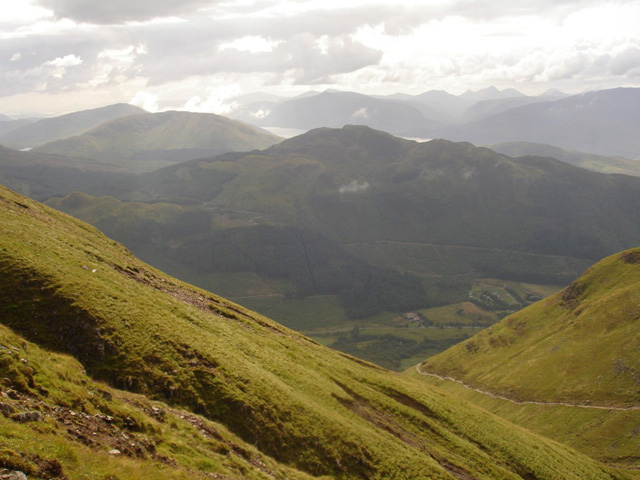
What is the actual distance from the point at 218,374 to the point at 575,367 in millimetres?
135143

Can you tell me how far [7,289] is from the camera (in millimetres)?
42469

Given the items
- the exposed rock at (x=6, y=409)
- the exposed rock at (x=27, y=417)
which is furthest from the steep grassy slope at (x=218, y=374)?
the exposed rock at (x=6, y=409)

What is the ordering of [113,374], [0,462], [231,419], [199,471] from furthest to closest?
1. [231,419]
2. [113,374]
3. [199,471]
4. [0,462]

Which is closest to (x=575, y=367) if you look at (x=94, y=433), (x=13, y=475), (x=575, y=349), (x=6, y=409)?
(x=575, y=349)

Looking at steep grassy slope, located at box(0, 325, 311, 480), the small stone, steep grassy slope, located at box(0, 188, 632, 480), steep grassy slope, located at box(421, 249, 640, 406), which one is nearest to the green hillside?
steep grassy slope, located at box(421, 249, 640, 406)

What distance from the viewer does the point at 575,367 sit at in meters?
139

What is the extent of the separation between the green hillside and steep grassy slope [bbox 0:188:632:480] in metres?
48.2

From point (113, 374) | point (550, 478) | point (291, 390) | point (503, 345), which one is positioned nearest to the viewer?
point (113, 374)

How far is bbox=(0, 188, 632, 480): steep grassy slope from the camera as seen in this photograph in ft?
132

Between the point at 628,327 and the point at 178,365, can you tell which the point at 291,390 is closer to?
the point at 178,365

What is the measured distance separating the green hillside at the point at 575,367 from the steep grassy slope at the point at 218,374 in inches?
1899

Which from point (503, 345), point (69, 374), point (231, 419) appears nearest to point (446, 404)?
A: point (231, 419)

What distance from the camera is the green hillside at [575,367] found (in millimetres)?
113312

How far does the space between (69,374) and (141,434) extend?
7.67 metres
